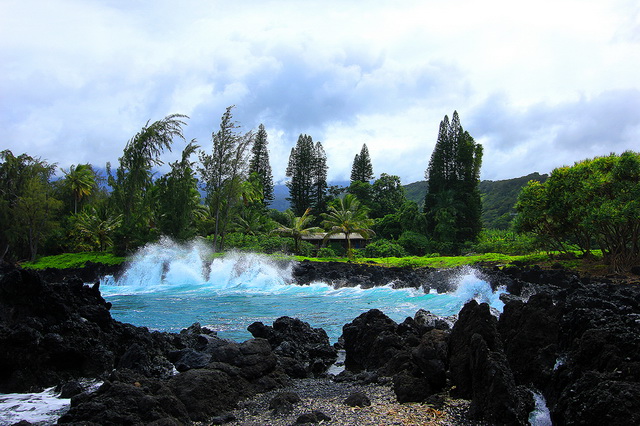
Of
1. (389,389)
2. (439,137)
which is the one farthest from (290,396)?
(439,137)

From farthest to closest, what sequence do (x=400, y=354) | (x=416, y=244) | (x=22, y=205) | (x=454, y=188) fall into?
(x=454, y=188), (x=416, y=244), (x=22, y=205), (x=400, y=354)

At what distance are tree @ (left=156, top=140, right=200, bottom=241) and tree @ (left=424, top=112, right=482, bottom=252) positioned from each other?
83.1 ft

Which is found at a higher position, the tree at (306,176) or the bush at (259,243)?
the tree at (306,176)

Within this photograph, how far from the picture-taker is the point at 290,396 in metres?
6.29

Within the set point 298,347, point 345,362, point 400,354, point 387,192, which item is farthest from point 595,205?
point 387,192

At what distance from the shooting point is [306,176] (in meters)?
66.2

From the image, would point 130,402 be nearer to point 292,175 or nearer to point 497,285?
point 497,285

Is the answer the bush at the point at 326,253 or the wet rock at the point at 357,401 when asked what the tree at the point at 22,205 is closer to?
the bush at the point at 326,253

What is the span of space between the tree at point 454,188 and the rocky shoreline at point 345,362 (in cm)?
4000

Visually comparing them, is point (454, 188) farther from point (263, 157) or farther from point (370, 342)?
point (370, 342)

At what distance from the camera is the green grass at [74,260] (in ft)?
110

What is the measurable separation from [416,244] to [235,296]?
1048 inches

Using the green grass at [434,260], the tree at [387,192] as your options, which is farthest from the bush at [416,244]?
the tree at [387,192]

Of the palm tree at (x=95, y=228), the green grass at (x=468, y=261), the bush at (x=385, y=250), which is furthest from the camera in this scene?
the bush at (x=385, y=250)
